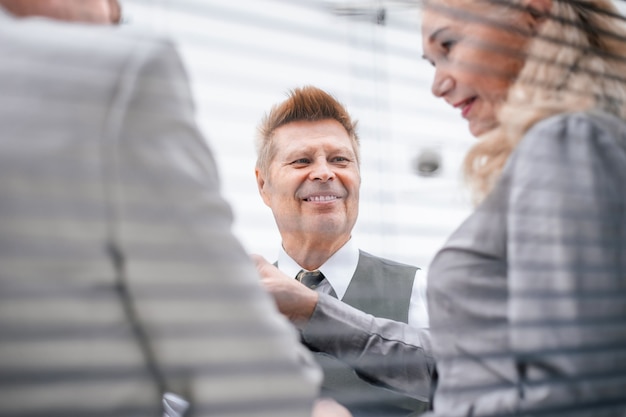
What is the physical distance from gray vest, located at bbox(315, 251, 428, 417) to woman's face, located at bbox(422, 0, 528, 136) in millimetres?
741

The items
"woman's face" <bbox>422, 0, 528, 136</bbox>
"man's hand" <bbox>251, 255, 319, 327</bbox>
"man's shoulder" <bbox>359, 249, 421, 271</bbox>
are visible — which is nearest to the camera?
"woman's face" <bbox>422, 0, 528, 136</bbox>

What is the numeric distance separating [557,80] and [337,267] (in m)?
0.92

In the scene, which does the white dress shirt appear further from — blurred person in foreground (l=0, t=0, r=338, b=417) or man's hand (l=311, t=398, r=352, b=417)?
blurred person in foreground (l=0, t=0, r=338, b=417)

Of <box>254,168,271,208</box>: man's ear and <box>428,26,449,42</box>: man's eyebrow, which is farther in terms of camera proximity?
<box>254,168,271,208</box>: man's ear

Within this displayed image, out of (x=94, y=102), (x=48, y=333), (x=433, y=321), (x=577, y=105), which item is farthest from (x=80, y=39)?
(x=577, y=105)

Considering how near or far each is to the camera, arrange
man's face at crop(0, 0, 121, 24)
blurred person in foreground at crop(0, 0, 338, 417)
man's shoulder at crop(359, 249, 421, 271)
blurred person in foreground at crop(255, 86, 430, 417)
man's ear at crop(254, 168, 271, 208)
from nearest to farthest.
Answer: blurred person in foreground at crop(0, 0, 338, 417), man's face at crop(0, 0, 121, 24), man's ear at crop(254, 168, 271, 208), blurred person in foreground at crop(255, 86, 430, 417), man's shoulder at crop(359, 249, 421, 271)

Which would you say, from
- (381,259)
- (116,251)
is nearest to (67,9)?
(116,251)

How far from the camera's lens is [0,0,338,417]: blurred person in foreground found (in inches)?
35.8

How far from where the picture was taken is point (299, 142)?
2.20 m

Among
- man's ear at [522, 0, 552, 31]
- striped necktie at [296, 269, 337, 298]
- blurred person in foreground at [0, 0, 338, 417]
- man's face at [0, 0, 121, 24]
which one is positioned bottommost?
striped necktie at [296, 269, 337, 298]

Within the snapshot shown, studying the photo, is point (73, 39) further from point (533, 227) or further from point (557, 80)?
point (557, 80)

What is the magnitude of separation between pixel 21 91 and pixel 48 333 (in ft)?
1.00

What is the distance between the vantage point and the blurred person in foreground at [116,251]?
909 mm

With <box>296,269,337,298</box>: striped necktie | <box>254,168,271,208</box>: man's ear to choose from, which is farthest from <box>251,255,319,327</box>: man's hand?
<box>296,269,337,298</box>: striped necktie
